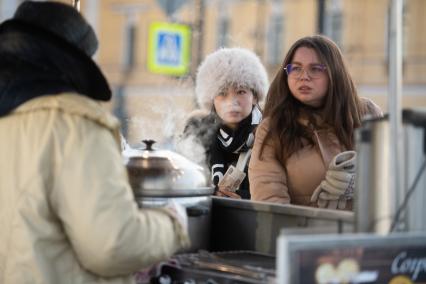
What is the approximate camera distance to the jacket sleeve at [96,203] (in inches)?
75.2

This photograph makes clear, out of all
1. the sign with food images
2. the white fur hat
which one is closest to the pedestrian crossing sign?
the white fur hat

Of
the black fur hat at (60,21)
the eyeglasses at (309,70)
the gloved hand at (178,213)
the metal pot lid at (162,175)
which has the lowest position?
the gloved hand at (178,213)

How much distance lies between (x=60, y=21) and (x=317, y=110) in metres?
1.34

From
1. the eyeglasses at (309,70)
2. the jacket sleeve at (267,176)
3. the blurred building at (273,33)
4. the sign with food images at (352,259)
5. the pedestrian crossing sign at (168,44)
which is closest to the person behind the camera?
the sign with food images at (352,259)

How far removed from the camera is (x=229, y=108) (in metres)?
4.01

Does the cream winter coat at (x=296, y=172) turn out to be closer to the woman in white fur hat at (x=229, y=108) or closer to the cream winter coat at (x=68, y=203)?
the woman in white fur hat at (x=229, y=108)

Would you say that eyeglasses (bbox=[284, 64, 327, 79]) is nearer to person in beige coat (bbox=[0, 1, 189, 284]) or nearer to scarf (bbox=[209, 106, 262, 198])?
scarf (bbox=[209, 106, 262, 198])

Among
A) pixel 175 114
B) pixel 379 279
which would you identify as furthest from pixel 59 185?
pixel 175 114

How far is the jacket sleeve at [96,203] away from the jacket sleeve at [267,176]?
3.25 feet

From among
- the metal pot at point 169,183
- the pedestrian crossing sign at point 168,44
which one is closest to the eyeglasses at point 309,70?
the metal pot at point 169,183

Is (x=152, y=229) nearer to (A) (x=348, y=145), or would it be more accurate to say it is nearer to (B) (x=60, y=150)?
(B) (x=60, y=150)

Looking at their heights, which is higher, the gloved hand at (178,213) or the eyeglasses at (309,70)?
the eyeglasses at (309,70)

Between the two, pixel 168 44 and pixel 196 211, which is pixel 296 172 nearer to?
pixel 196 211

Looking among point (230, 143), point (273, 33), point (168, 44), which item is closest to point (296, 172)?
point (230, 143)
